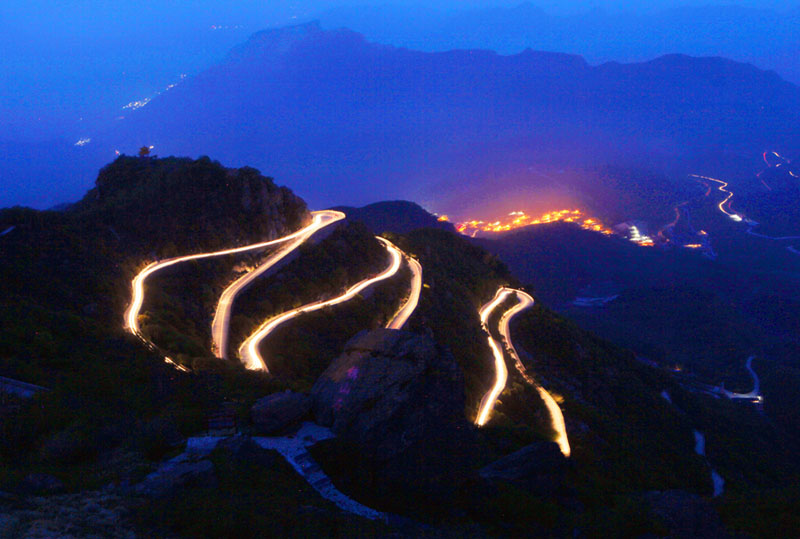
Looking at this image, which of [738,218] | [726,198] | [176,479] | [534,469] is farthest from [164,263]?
[726,198]

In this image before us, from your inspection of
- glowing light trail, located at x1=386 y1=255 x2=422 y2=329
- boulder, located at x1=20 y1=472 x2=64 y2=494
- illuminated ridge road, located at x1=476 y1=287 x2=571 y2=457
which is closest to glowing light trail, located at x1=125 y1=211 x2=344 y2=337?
glowing light trail, located at x1=386 y1=255 x2=422 y2=329

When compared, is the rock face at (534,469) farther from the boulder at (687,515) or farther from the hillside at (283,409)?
the boulder at (687,515)

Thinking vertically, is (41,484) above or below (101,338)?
below

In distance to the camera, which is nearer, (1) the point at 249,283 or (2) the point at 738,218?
(1) the point at 249,283

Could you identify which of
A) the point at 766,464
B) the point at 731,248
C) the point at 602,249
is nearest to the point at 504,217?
the point at 602,249

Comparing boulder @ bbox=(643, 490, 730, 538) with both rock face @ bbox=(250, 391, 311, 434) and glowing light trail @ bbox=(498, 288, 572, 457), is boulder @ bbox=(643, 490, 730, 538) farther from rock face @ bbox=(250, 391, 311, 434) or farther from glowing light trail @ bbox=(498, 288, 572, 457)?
rock face @ bbox=(250, 391, 311, 434)

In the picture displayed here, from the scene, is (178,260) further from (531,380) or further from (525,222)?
(525,222)
